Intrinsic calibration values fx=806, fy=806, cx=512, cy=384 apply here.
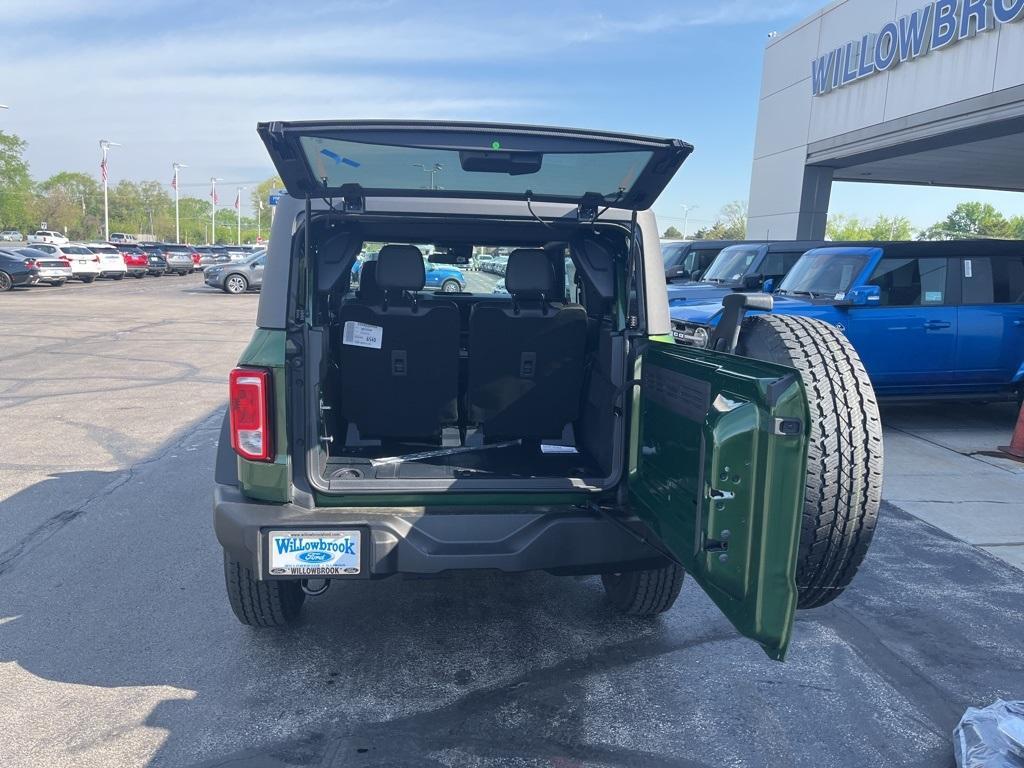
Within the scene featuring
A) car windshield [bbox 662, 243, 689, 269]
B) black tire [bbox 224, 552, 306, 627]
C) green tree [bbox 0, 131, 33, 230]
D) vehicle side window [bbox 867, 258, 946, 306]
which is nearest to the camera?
black tire [bbox 224, 552, 306, 627]

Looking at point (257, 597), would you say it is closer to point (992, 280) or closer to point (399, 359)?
point (399, 359)

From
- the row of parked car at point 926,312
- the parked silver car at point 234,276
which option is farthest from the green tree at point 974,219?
the row of parked car at point 926,312

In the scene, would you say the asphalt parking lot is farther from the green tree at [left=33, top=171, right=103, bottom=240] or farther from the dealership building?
the green tree at [left=33, top=171, right=103, bottom=240]

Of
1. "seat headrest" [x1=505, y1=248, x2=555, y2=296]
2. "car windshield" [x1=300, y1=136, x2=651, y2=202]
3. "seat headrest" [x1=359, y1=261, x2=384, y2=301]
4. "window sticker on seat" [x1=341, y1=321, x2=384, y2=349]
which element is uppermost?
"car windshield" [x1=300, y1=136, x2=651, y2=202]

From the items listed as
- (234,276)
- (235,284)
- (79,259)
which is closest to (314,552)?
(234,276)

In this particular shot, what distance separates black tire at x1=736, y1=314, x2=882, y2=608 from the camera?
8.35 feet

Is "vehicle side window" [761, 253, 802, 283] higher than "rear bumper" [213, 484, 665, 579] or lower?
higher

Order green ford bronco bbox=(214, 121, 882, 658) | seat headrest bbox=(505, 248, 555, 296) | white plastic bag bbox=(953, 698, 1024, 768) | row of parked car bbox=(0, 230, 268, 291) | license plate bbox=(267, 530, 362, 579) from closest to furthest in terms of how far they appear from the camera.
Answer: green ford bronco bbox=(214, 121, 882, 658) < white plastic bag bbox=(953, 698, 1024, 768) < license plate bbox=(267, 530, 362, 579) < seat headrest bbox=(505, 248, 555, 296) < row of parked car bbox=(0, 230, 268, 291)

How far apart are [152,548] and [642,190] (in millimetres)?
3509

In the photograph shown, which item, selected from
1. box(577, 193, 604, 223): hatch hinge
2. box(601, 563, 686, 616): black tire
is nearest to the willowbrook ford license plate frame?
box(601, 563, 686, 616): black tire

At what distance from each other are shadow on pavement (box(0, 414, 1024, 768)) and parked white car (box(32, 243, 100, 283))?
31372 millimetres

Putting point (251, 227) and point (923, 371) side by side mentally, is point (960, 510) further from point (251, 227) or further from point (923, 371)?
point (251, 227)

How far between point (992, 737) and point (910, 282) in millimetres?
6559

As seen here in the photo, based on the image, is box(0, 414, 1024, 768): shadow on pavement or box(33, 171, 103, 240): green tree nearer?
box(0, 414, 1024, 768): shadow on pavement
